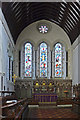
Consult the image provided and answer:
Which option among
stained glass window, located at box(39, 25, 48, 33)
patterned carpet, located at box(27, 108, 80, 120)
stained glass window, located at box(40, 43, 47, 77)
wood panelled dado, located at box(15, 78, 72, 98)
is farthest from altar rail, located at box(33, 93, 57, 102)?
stained glass window, located at box(39, 25, 48, 33)

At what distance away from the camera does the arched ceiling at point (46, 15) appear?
19.8m

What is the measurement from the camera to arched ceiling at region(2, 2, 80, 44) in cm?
1979

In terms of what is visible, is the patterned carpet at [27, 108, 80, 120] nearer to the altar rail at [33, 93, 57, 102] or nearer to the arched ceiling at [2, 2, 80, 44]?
the altar rail at [33, 93, 57, 102]

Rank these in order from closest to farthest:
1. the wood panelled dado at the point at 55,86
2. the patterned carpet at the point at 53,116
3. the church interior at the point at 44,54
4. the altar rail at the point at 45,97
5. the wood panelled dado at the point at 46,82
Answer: the patterned carpet at the point at 53,116 < the altar rail at the point at 45,97 < the wood panelled dado at the point at 55,86 < the church interior at the point at 44,54 < the wood panelled dado at the point at 46,82

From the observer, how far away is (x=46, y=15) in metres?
25.6

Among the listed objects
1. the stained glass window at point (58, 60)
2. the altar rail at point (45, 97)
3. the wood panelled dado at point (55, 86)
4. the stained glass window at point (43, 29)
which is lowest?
the altar rail at point (45, 97)

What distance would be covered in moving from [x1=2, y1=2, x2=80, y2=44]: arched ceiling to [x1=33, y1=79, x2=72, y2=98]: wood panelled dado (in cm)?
472

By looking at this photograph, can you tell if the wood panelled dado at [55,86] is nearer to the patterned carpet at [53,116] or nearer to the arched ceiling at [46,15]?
the arched ceiling at [46,15]

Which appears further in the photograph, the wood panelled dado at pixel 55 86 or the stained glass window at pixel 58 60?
the stained glass window at pixel 58 60

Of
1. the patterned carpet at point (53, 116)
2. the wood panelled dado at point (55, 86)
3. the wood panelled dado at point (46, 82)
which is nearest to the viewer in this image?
the patterned carpet at point (53, 116)

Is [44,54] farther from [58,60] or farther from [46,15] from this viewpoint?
[46,15]

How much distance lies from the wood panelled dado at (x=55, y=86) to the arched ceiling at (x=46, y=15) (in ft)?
15.5

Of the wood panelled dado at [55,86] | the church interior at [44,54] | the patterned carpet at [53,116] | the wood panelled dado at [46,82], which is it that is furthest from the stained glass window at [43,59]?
the patterned carpet at [53,116]

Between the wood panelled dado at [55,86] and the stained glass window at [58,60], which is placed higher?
the stained glass window at [58,60]
